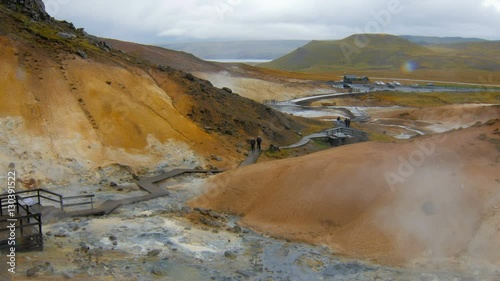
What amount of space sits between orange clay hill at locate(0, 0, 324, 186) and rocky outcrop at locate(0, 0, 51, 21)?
3.0 inches

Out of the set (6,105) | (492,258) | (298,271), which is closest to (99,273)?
(298,271)

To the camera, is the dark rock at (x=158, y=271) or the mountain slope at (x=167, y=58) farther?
the mountain slope at (x=167, y=58)

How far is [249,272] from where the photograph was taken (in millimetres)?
15172

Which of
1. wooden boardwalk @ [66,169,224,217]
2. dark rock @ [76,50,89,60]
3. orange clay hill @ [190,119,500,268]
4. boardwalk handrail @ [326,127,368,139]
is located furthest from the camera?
boardwalk handrail @ [326,127,368,139]

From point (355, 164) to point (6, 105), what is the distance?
1773 cm

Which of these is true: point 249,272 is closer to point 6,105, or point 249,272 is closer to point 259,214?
point 259,214

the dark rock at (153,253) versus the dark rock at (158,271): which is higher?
the dark rock at (153,253)

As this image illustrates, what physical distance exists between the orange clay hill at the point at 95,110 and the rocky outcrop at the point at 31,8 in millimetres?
75

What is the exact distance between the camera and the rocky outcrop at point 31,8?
34.6m

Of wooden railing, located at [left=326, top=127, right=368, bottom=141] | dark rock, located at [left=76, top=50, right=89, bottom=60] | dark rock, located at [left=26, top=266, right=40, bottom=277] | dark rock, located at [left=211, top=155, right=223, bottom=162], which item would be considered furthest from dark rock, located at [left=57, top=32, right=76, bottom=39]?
dark rock, located at [left=26, top=266, right=40, bottom=277]

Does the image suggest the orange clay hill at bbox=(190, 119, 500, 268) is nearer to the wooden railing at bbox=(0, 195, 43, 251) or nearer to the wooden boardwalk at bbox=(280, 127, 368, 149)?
the wooden railing at bbox=(0, 195, 43, 251)

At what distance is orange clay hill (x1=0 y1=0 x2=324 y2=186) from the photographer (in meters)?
25.6

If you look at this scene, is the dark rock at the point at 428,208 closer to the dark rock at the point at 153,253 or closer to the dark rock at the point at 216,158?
the dark rock at the point at 153,253

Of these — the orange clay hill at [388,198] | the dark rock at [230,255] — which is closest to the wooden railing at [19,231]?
the dark rock at [230,255]
